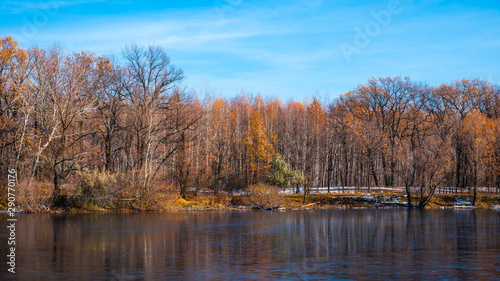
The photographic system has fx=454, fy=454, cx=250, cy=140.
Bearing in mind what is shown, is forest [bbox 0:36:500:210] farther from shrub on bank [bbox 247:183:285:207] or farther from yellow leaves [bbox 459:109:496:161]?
shrub on bank [bbox 247:183:285:207]

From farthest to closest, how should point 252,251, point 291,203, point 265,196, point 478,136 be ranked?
point 478,136
point 291,203
point 265,196
point 252,251

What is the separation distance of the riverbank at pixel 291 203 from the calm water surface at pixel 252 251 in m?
10.2

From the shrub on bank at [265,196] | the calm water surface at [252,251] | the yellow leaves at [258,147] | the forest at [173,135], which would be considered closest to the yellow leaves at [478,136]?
the forest at [173,135]

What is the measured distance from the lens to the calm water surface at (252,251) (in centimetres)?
1684

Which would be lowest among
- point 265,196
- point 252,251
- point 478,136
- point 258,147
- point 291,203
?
point 291,203

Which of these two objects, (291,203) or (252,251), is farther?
(291,203)

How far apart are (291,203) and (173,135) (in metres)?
17.2

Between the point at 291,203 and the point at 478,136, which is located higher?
the point at 478,136

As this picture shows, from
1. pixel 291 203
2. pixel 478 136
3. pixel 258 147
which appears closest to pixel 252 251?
pixel 291 203

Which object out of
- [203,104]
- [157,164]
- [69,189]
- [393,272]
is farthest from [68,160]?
[393,272]

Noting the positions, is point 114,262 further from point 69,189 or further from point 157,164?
point 157,164

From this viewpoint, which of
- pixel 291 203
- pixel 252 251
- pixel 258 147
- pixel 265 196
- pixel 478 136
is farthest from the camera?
pixel 258 147

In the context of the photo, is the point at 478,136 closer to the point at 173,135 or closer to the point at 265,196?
the point at 265,196

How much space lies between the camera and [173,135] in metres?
57.8
